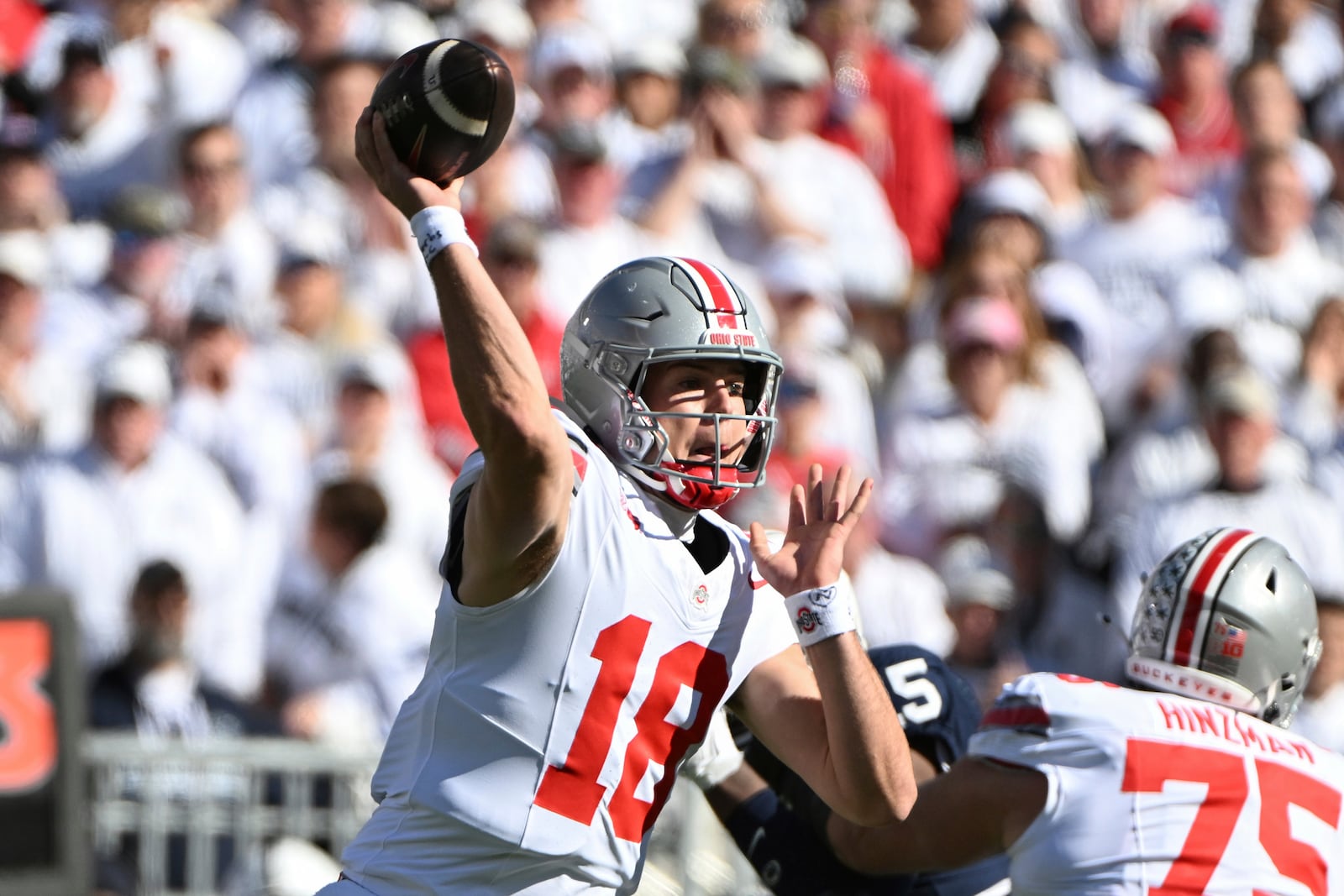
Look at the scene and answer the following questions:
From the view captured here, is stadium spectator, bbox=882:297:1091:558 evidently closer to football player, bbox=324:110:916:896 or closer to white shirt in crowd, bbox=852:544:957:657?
white shirt in crowd, bbox=852:544:957:657

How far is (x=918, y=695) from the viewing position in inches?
180

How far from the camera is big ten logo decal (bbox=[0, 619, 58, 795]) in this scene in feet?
19.1

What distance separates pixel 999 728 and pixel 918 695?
308 millimetres

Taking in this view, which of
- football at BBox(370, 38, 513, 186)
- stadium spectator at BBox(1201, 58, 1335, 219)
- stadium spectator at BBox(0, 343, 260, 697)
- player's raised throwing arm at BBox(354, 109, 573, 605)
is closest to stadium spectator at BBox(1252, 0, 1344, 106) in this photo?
stadium spectator at BBox(1201, 58, 1335, 219)

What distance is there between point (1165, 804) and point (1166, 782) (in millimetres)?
46

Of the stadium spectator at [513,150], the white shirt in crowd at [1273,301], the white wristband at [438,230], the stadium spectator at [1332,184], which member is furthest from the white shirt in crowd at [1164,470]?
the white wristband at [438,230]

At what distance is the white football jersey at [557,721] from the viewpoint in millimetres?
3633

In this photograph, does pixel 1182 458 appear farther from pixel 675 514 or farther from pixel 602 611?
pixel 602 611

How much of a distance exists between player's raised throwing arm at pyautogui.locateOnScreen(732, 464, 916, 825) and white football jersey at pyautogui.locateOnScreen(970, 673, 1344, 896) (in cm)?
54

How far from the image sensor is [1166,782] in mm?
4172

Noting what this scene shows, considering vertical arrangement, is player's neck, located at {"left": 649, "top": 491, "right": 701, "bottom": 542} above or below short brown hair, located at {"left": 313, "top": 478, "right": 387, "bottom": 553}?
above

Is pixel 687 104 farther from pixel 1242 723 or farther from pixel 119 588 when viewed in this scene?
pixel 1242 723

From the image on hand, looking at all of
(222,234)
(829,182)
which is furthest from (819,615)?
(829,182)

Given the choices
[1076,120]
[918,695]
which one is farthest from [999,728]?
[1076,120]
